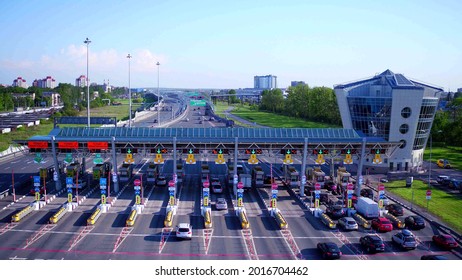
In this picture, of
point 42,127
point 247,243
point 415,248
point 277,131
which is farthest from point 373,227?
point 42,127

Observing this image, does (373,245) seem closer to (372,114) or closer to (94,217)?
(94,217)

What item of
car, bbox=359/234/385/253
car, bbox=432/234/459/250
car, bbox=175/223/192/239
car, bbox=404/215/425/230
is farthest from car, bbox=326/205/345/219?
car, bbox=175/223/192/239

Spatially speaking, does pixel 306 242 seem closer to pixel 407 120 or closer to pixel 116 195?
pixel 116 195

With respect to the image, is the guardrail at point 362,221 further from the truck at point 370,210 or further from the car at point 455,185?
the car at point 455,185

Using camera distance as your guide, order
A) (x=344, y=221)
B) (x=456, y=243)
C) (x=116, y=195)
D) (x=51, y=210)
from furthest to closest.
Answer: (x=116, y=195) < (x=51, y=210) < (x=344, y=221) < (x=456, y=243)

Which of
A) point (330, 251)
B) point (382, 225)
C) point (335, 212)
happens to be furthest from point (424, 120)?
point (330, 251)

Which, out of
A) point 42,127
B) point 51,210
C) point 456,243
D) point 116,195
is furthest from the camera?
point 42,127
